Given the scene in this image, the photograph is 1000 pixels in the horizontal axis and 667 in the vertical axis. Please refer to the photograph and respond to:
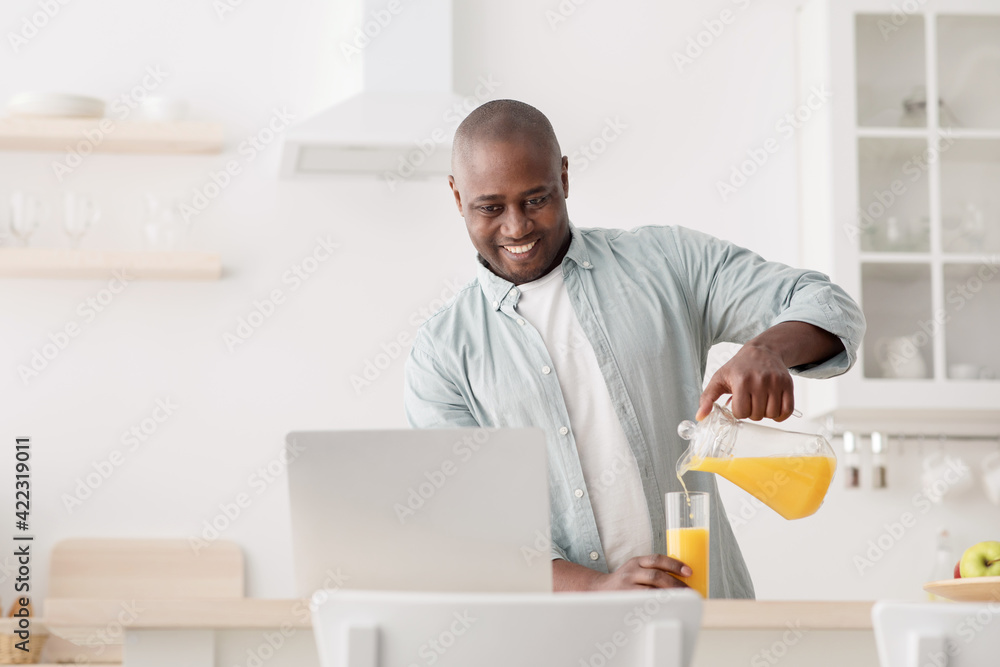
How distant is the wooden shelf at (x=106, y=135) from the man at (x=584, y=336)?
144 centimetres

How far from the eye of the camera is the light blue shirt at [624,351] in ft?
5.25

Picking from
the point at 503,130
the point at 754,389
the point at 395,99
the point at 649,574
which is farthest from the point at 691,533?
the point at 395,99

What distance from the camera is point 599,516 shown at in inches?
62.9

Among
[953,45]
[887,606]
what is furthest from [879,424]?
[887,606]

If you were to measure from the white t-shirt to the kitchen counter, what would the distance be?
16.8 inches

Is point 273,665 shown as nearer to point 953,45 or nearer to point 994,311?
point 994,311

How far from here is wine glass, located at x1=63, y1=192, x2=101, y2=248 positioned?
2852 millimetres

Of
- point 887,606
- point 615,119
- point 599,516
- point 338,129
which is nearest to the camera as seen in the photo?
point 887,606

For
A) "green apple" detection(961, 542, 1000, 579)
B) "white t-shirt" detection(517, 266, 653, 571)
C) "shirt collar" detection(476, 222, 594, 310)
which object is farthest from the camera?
"green apple" detection(961, 542, 1000, 579)

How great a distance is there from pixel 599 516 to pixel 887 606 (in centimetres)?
71

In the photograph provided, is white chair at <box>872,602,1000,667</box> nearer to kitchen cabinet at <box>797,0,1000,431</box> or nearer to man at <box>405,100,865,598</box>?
man at <box>405,100,865,598</box>

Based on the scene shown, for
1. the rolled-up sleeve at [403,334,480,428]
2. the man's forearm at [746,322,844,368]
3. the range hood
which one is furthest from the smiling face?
the range hood

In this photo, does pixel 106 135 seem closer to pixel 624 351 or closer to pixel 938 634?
pixel 624 351

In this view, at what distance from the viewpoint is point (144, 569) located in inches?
112
